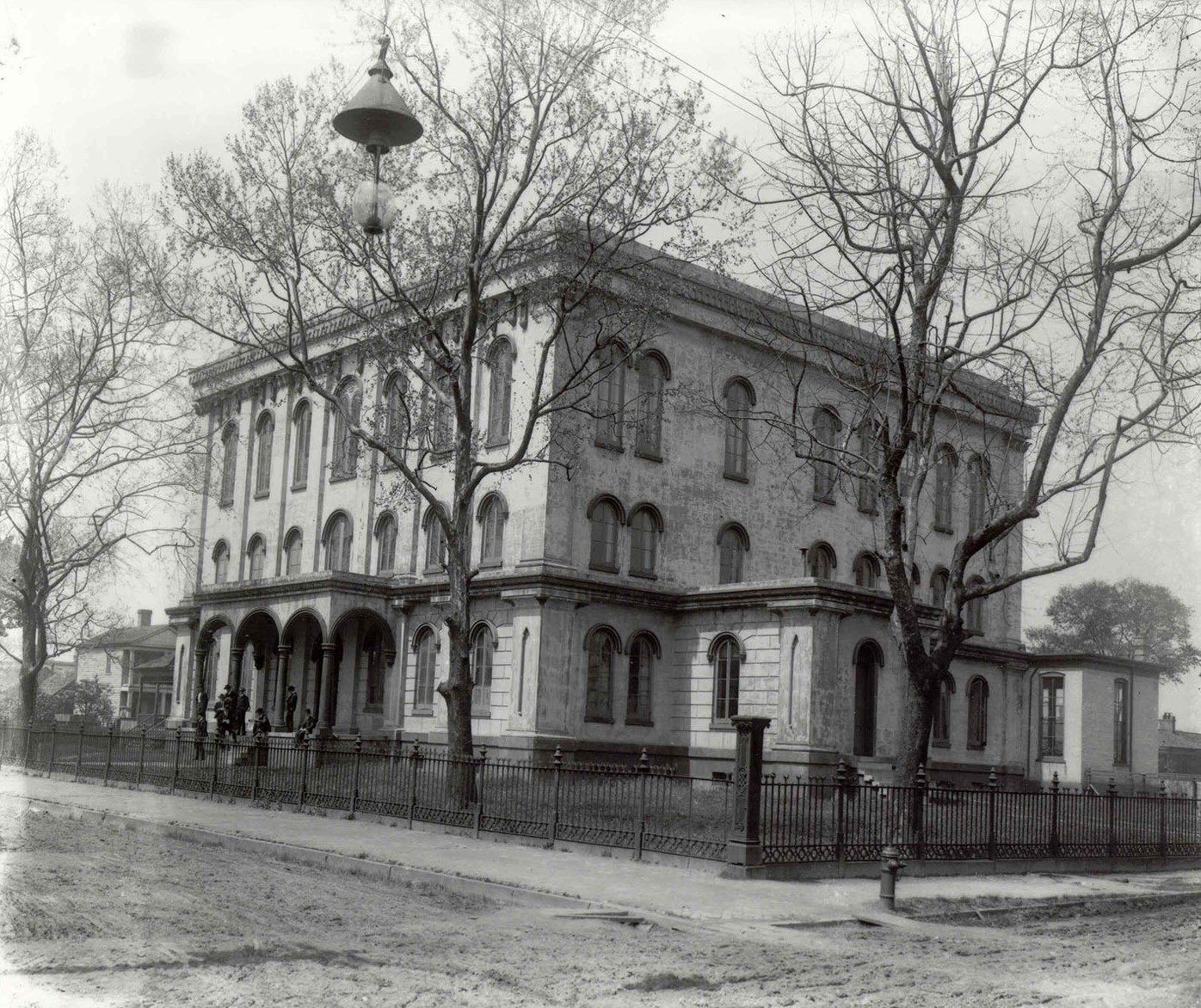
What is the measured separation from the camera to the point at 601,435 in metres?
31.2

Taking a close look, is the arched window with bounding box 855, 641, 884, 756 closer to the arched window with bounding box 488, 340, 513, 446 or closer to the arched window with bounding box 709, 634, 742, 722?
the arched window with bounding box 709, 634, 742, 722

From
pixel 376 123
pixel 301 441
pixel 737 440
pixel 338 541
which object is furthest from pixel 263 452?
pixel 376 123

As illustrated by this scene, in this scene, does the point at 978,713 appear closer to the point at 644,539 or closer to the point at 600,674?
the point at 644,539

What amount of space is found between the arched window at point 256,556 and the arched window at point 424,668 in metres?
9.08

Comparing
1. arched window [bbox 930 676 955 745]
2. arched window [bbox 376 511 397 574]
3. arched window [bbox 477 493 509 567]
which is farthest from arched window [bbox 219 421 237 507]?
arched window [bbox 930 676 955 745]

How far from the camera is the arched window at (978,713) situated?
37.4 m

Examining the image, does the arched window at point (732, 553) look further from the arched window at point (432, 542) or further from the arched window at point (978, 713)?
the arched window at point (978, 713)

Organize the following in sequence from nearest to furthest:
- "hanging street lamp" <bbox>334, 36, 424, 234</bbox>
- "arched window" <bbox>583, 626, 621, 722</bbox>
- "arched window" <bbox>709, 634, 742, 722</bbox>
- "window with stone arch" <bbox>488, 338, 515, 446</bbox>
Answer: "hanging street lamp" <bbox>334, 36, 424, 234</bbox> → "arched window" <bbox>709, 634, 742, 722</bbox> → "arched window" <bbox>583, 626, 621, 722</bbox> → "window with stone arch" <bbox>488, 338, 515, 446</bbox>

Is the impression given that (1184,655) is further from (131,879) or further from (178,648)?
(131,879)

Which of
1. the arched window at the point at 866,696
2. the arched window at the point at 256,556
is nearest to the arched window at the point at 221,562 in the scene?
the arched window at the point at 256,556

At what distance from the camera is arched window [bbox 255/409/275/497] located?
1588 inches

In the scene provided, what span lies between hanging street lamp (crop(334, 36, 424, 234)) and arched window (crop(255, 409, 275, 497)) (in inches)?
1231

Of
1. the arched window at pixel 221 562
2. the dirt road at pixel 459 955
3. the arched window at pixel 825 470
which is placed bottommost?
the dirt road at pixel 459 955

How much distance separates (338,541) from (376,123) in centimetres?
2847
